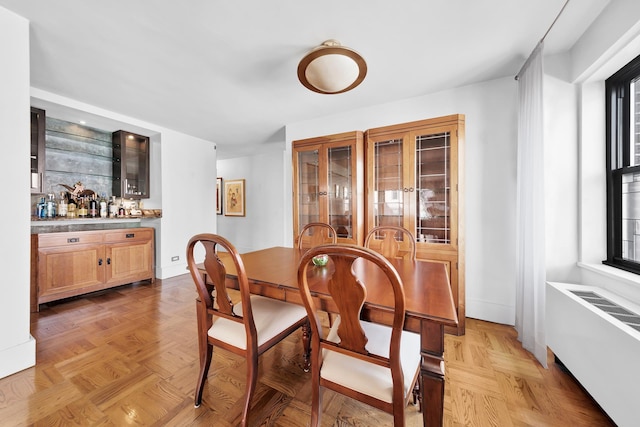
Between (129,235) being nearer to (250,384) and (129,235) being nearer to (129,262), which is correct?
(129,262)

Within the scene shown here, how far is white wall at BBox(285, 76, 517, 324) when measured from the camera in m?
2.37

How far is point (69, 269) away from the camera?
281 centimetres

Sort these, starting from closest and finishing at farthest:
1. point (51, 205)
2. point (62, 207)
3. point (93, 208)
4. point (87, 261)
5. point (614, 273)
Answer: point (614, 273)
point (87, 261)
point (51, 205)
point (62, 207)
point (93, 208)

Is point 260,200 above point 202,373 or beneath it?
above

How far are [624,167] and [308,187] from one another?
2.74 m

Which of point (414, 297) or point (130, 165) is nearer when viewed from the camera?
point (414, 297)

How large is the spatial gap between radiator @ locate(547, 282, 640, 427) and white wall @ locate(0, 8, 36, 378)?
3461 mm

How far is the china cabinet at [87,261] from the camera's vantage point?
103 inches

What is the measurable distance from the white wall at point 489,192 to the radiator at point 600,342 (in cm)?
64

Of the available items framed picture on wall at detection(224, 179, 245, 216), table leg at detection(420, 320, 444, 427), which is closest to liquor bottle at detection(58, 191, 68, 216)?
framed picture on wall at detection(224, 179, 245, 216)

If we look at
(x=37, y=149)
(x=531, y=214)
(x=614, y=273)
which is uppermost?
(x=37, y=149)

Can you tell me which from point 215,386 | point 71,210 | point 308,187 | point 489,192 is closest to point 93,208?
point 71,210

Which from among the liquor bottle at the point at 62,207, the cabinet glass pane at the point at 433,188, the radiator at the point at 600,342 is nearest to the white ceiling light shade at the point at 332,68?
the cabinet glass pane at the point at 433,188

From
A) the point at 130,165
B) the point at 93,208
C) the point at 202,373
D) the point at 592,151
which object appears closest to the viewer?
the point at 202,373
